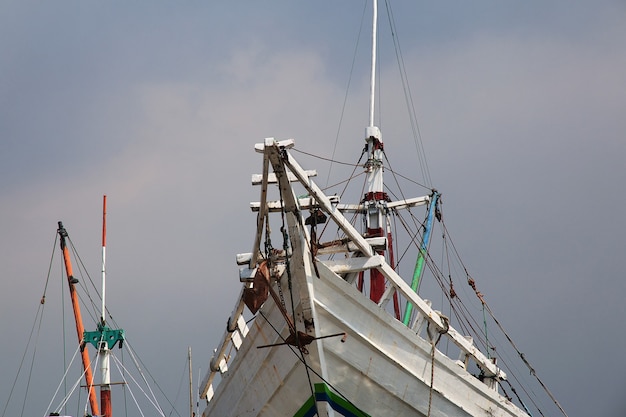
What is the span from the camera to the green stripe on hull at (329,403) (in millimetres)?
23203

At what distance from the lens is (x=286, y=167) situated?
75.4ft

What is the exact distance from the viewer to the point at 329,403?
23.2 m

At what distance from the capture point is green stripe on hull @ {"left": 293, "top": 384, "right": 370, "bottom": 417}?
23203mm

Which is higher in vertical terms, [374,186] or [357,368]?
[374,186]

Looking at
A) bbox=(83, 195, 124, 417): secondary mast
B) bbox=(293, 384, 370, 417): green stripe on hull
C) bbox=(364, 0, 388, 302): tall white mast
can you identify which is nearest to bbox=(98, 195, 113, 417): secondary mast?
bbox=(83, 195, 124, 417): secondary mast

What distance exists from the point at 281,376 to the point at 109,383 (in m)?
14.2

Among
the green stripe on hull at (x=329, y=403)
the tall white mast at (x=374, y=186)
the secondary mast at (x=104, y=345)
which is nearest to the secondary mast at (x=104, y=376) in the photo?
the secondary mast at (x=104, y=345)

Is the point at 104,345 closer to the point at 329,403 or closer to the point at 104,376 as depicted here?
the point at 104,376

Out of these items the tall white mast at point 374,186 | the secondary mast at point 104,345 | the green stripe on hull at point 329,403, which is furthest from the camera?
the secondary mast at point 104,345

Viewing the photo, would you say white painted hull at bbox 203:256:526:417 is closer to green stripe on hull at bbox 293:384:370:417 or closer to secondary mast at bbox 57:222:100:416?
green stripe on hull at bbox 293:384:370:417

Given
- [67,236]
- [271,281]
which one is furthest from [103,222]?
[271,281]

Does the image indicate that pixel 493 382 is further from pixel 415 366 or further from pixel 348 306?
pixel 348 306

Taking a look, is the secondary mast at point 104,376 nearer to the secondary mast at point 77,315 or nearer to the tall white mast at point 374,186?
the secondary mast at point 77,315

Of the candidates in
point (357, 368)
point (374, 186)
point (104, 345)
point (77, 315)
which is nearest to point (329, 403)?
point (357, 368)
